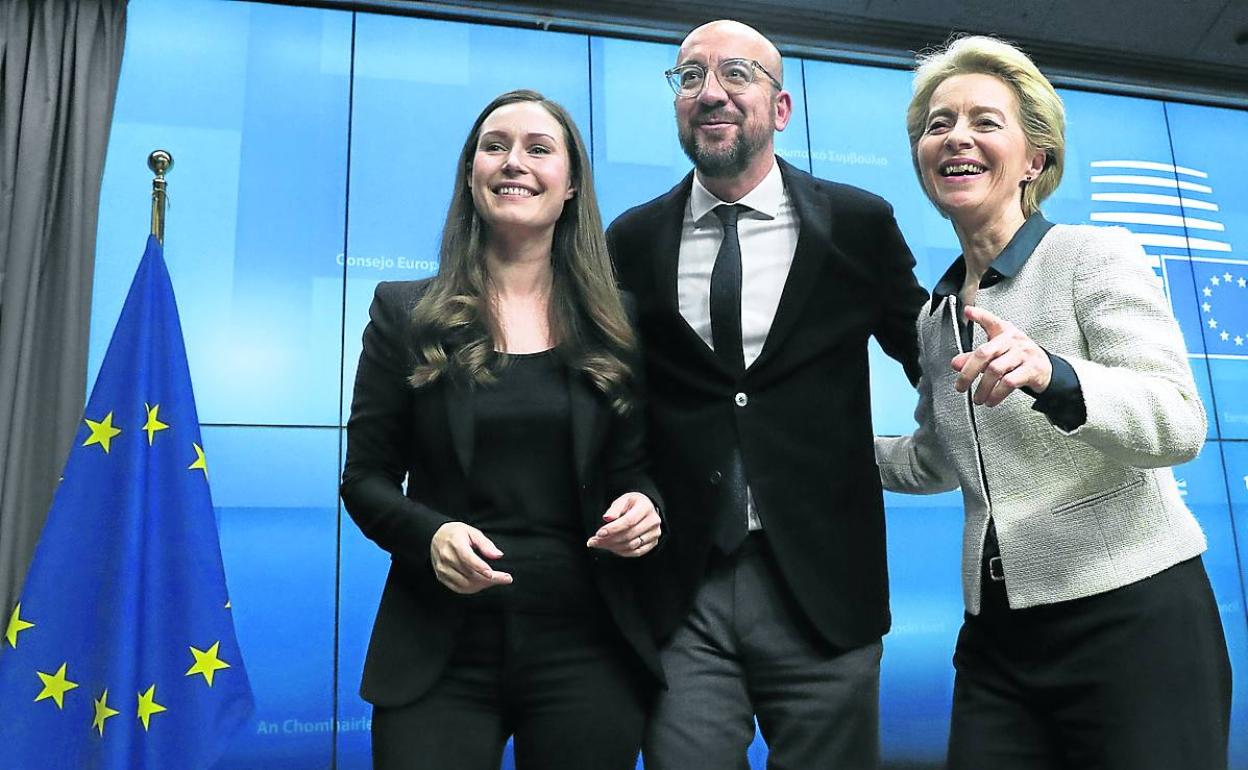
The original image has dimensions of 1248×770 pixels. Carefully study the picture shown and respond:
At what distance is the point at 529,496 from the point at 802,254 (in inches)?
25.3

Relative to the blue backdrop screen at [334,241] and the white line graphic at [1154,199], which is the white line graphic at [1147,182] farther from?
the blue backdrop screen at [334,241]

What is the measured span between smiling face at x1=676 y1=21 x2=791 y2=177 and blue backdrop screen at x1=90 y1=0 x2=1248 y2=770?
90.3 inches

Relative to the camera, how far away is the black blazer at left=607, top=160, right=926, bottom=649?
5.58ft

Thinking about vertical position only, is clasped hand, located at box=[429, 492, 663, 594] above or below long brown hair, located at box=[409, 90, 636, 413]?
below

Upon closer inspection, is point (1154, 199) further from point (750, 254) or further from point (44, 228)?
point (44, 228)

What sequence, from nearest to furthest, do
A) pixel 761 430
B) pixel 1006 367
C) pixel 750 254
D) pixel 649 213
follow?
pixel 1006 367, pixel 761 430, pixel 750 254, pixel 649 213

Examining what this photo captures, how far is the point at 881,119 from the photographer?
185 inches

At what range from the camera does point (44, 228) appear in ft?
12.4

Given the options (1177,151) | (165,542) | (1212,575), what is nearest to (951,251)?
(1177,151)

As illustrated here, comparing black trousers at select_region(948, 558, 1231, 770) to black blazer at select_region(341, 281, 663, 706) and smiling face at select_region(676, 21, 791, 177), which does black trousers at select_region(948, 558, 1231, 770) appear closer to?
black blazer at select_region(341, 281, 663, 706)

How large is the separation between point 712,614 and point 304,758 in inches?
95.6

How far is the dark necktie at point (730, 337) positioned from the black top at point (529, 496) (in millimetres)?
245

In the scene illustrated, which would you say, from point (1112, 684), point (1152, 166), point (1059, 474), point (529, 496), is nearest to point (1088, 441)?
point (1059, 474)

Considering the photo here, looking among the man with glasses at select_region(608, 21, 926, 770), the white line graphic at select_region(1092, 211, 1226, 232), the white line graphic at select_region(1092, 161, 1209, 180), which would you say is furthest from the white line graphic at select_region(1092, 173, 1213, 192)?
the man with glasses at select_region(608, 21, 926, 770)
